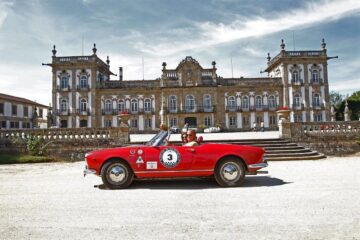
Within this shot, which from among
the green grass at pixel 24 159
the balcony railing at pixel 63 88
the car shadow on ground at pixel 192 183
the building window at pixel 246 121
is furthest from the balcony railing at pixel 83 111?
the car shadow on ground at pixel 192 183

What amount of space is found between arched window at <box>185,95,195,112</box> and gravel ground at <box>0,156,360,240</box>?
34.4 meters

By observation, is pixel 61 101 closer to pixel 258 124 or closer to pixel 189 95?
pixel 189 95

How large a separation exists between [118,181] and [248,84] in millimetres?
37821

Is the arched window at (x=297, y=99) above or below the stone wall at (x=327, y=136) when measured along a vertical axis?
above

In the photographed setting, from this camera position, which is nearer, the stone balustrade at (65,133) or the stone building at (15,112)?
the stone balustrade at (65,133)

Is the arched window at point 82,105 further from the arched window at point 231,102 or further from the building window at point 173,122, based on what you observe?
the arched window at point 231,102

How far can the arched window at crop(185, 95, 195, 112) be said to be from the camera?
135 ft

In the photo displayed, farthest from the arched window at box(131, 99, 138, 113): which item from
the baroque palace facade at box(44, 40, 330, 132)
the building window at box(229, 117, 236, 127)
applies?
the building window at box(229, 117, 236, 127)

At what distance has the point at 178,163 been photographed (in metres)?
6.09

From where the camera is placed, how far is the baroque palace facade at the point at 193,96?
40875mm

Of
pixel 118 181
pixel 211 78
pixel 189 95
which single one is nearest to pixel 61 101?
pixel 189 95

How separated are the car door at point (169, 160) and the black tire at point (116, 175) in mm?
455

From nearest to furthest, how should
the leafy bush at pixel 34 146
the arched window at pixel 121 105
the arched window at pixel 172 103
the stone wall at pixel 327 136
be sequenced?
the leafy bush at pixel 34 146 < the stone wall at pixel 327 136 < the arched window at pixel 172 103 < the arched window at pixel 121 105

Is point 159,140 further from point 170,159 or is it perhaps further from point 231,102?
point 231,102
